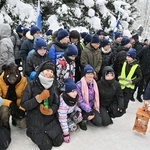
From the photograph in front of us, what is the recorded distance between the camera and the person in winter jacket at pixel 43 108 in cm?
376

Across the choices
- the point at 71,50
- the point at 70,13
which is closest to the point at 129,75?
the point at 71,50

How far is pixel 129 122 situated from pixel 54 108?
207cm

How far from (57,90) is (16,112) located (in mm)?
788

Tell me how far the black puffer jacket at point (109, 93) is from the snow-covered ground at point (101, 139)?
18.7 inches

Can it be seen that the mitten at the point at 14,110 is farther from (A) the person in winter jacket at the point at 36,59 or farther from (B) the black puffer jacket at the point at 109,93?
(B) the black puffer jacket at the point at 109,93

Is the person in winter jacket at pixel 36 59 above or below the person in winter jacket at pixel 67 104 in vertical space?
above

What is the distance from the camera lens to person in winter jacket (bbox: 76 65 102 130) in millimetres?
4465

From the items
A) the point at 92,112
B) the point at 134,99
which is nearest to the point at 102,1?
the point at 134,99

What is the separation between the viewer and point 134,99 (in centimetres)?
701

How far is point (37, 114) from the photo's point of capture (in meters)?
3.92

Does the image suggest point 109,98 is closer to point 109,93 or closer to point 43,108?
point 109,93

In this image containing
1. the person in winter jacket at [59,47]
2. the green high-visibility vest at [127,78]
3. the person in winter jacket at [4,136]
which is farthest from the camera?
the green high-visibility vest at [127,78]

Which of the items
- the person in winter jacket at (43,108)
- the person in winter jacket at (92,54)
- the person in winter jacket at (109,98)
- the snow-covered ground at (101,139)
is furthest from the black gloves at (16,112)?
the person in winter jacket at (92,54)

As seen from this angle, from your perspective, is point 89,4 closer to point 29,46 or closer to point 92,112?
point 29,46
